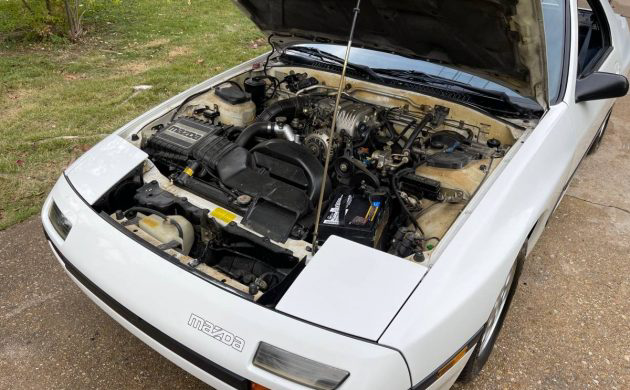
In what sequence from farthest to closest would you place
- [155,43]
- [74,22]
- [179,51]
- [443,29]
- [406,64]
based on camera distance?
1. [155,43]
2. [74,22]
3. [179,51]
4. [406,64]
5. [443,29]

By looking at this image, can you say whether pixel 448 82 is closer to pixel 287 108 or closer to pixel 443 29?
pixel 443 29

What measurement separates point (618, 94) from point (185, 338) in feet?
8.01

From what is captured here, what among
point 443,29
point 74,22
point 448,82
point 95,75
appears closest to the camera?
point 443,29

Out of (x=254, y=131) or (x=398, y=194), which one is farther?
(x=254, y=131)

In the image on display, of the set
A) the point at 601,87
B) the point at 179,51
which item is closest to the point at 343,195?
the point at 601,87

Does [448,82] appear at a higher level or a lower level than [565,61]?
lower

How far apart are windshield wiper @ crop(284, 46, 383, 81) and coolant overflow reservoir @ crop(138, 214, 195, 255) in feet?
5.09

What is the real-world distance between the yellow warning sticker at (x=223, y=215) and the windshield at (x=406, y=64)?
1.51 metres

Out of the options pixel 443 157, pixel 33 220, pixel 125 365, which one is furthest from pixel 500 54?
pixel 33 220

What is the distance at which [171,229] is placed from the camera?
2.06 metres

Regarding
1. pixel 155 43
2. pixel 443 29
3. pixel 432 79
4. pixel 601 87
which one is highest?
pixel 443 29

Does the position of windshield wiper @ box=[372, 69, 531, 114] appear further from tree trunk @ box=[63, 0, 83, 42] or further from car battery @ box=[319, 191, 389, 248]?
tree trunk @ box=[63, 0, 83, 42]

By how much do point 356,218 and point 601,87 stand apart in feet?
5.17

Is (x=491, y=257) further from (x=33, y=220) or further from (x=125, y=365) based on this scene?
(x=33, y=220)
